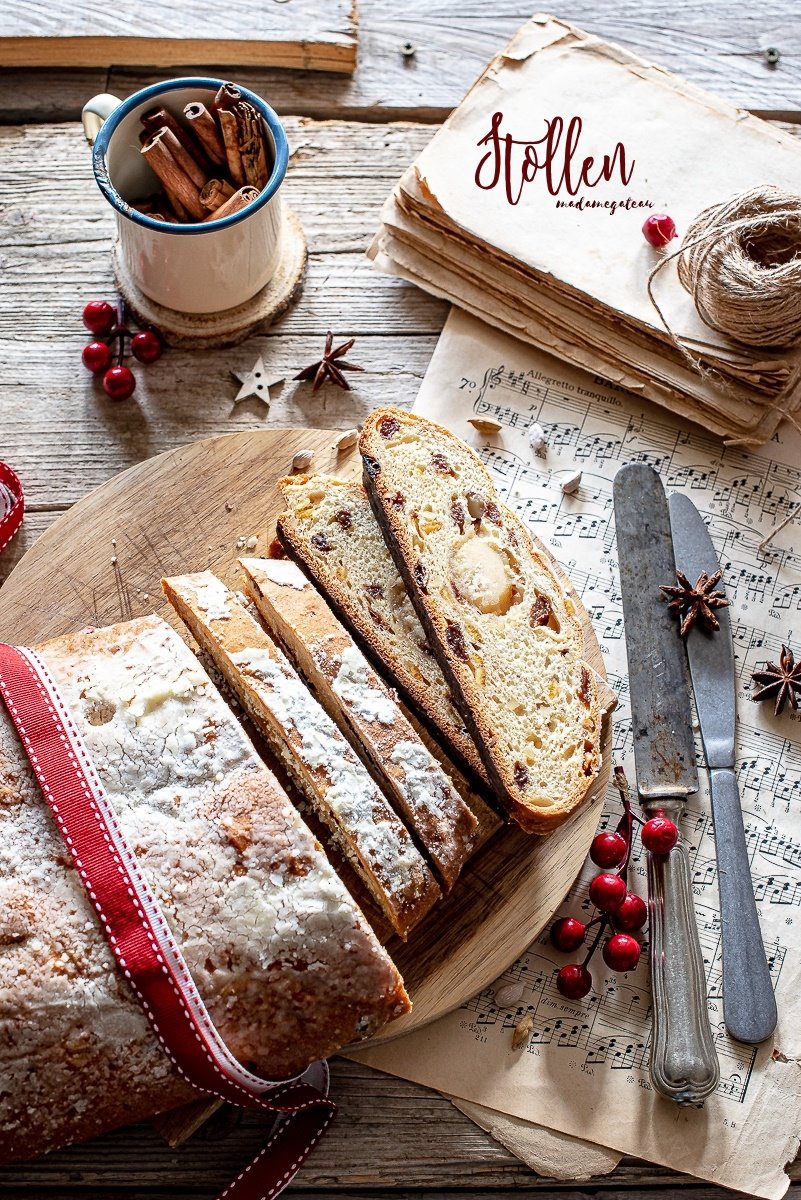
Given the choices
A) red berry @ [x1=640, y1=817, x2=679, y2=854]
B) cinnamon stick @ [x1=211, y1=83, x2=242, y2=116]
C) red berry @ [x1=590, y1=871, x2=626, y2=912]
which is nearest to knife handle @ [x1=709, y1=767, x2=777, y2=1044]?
red berry @ [x1=640, y1=817, x2=679, y2=854]

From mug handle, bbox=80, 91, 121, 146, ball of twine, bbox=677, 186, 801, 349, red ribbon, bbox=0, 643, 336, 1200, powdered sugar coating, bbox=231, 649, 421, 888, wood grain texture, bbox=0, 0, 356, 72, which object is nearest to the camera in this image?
red ribbon, bbox=0, 643, 336, 1200

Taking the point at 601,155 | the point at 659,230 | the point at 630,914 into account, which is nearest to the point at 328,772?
the point at 630,914

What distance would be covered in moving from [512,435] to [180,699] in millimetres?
1417

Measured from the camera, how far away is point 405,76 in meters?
3.69

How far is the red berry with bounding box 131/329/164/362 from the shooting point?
10.7 ft

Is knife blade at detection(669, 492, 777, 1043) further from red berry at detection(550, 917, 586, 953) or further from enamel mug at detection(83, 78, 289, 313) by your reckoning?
enamel mug at detection(83, 78, 289, 313)

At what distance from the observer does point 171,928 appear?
2.15m

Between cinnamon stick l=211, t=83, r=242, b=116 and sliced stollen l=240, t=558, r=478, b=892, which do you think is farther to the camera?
cinnamon stick l=211, t=83, r=242, b=116

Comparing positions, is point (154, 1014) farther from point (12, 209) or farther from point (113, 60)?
point (113, 60)

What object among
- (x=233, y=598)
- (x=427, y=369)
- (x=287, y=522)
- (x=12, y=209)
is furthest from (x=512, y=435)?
(x=12, y=209)

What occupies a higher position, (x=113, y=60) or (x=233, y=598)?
(x=113, y=60)

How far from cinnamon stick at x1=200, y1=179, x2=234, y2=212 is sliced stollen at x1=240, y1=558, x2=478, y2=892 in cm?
116

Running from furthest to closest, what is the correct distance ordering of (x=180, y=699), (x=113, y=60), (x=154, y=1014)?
(x=113, y=60), (x=180, y=699), (x=154, y=1014)

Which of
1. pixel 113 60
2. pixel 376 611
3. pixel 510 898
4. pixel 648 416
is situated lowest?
pixel 510 898
